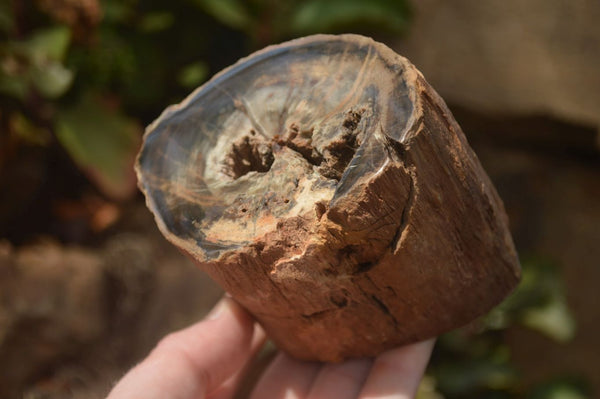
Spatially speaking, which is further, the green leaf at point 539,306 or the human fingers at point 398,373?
the green leaf at point 539,306

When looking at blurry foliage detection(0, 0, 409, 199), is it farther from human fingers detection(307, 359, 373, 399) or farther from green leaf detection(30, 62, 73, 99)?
human fingers detection(307, 359, 373, 399)

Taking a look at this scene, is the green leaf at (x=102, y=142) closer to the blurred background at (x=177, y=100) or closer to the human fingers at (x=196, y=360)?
the blurred background at (x=177, y=100)

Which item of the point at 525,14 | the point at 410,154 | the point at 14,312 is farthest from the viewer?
the point at 525,14

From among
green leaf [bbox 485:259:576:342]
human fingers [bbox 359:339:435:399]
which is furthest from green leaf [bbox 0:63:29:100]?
green leaf [bbox 485:259:576:342]

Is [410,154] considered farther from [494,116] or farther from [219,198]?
[494,116]

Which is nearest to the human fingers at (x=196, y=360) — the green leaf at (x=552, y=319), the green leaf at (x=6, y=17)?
the green leaf at (x=552, y=319)

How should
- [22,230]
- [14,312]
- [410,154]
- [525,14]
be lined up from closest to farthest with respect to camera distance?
[410,154] < [14,312] < [525,14] < [22,230]

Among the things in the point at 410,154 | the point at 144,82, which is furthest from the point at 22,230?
the point at 410,154

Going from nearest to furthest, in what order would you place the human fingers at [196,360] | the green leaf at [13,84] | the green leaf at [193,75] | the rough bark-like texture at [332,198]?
the rough bark-like texture at [332,198]
the human fingers at [196,360]
the green leaf at [13,84]
the green leaf at [193,75]
